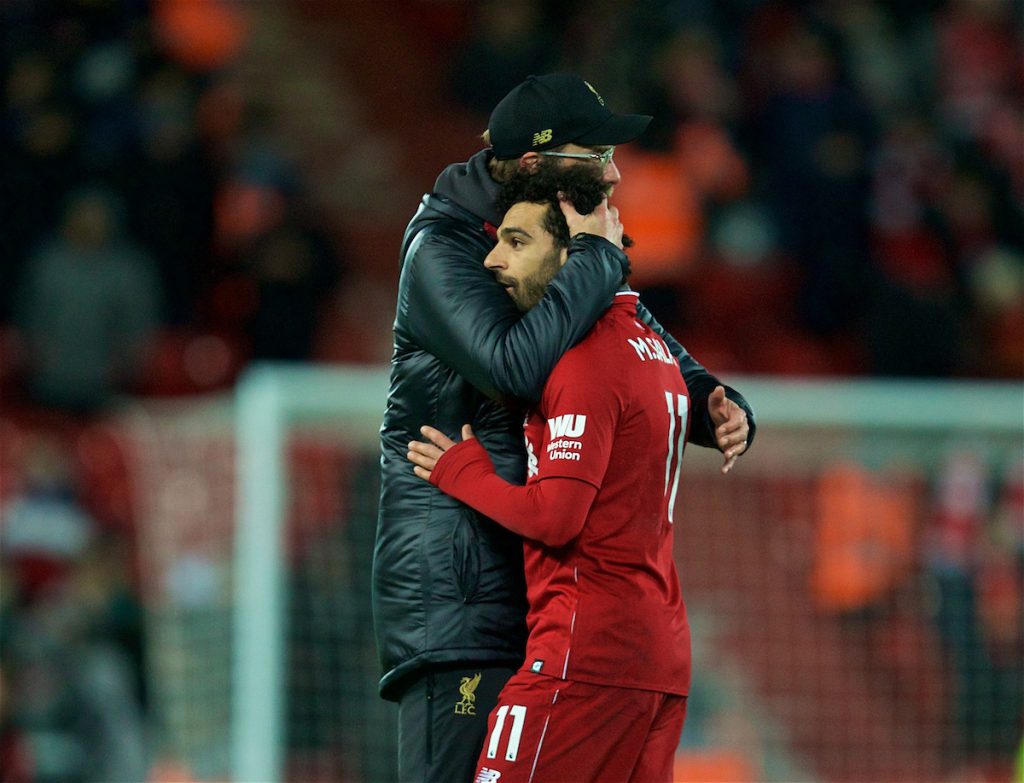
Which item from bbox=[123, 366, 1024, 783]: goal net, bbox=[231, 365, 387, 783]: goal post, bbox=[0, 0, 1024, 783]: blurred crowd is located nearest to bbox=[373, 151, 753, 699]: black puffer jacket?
bbox=[231, 365, 387, 783]: goal post

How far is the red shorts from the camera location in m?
3.21

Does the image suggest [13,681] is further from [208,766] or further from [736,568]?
[736,568]

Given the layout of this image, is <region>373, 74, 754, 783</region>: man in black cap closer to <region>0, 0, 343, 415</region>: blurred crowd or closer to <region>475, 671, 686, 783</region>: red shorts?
<region>475, 671, 686, 783</region>: red shorts

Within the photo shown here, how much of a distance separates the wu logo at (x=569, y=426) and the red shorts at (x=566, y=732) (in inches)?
18.1

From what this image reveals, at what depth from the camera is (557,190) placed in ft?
11.1

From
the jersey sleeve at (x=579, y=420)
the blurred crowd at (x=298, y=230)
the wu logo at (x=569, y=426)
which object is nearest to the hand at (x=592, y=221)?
the jersey sleeve at (x=579, y=420)

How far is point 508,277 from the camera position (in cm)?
341

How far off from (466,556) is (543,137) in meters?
0.85

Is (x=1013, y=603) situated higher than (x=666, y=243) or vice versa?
(x=666, y=243)

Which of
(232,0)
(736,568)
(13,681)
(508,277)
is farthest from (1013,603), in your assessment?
(232,0)

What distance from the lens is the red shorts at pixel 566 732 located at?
3.21 meters

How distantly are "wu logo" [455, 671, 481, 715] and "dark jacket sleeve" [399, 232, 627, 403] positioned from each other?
0.57 m

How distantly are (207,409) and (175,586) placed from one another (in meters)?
1.40

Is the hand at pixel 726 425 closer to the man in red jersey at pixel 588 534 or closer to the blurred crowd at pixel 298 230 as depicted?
the man in red jersey at pixel 588 534
